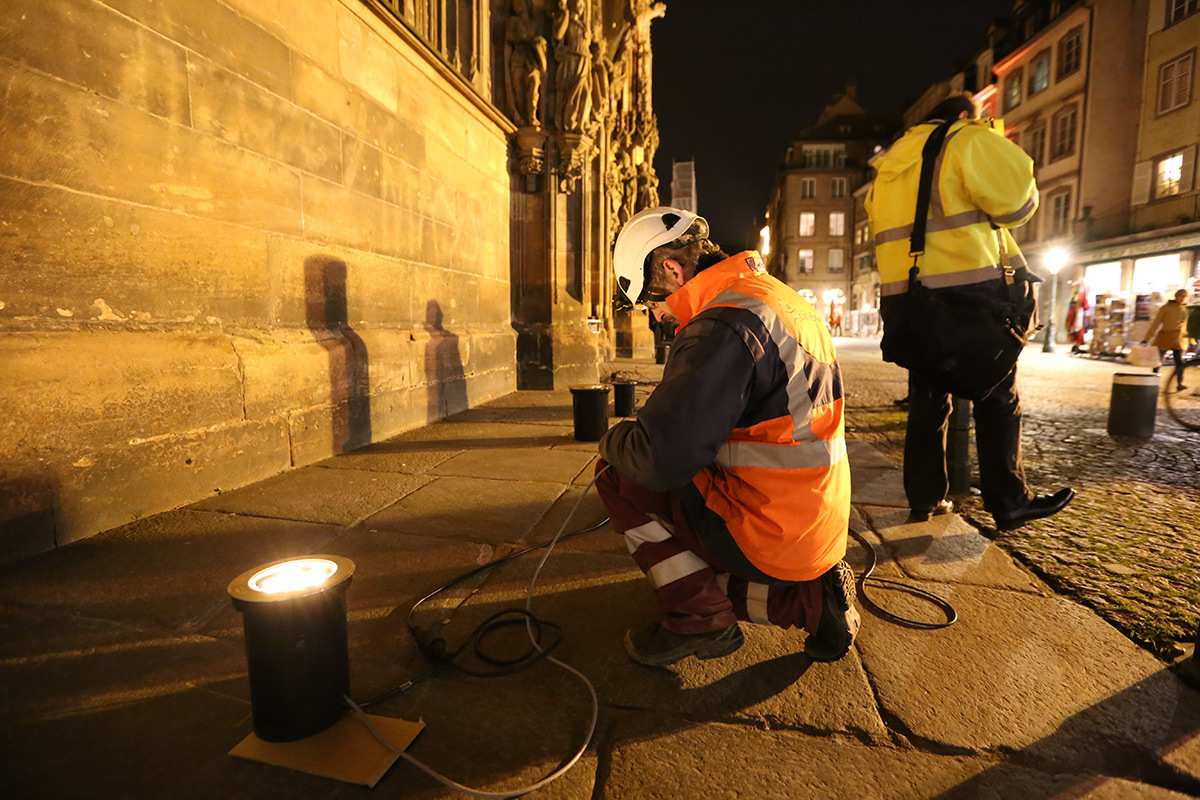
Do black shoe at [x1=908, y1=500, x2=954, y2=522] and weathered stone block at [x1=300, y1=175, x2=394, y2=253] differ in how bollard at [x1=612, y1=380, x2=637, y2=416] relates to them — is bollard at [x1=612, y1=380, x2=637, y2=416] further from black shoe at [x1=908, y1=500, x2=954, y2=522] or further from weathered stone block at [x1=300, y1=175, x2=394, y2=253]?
black shoe at [x1=908, y1=500, x2=954, y2=522]

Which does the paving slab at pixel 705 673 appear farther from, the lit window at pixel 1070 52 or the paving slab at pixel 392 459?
the lit window at pixel 1070 52

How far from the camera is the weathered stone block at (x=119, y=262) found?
2.63 metres

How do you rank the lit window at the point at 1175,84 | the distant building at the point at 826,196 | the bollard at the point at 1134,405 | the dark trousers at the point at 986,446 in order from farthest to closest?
the distant building at the point at 826,196
the lit window at the point at 1175,84
the bollard at the point at 1134,405
the dark trousers at the point at 986,446

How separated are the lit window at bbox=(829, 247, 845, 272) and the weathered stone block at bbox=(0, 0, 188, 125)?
50968 mm

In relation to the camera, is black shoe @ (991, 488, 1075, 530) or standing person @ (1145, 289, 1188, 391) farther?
standing person @ (1145, 289, 1188, 391)

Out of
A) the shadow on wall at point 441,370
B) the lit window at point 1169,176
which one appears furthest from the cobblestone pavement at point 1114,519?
the lit window at point 1169,176

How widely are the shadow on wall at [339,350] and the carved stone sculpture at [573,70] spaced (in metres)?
5.41

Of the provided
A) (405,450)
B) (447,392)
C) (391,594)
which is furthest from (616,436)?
(447,392)

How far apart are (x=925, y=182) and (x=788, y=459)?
1907mm

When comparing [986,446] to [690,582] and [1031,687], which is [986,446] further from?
[690,582]

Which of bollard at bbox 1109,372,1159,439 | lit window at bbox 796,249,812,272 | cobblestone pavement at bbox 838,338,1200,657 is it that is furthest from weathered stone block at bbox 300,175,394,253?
lit window at bbox 796,249,812,272

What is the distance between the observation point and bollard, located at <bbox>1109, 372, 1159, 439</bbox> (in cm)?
560

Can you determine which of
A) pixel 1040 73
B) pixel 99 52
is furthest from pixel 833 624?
pixel 1040 73

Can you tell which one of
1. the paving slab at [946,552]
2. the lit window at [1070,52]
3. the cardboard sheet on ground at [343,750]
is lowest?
the cardboard sheet on ground at [343,750]
